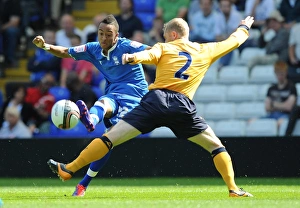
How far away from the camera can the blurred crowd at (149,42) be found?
49.2ft

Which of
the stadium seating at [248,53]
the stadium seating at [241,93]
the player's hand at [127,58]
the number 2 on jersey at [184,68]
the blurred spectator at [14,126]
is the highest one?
the player's hand at [127,58]

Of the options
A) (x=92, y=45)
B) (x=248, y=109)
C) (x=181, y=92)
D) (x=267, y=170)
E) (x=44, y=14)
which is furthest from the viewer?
(x=44, y=14)

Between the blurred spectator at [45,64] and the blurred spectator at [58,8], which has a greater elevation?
the blurred spectator at [58,8]

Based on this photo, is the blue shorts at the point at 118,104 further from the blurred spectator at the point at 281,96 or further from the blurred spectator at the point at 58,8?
the blurred spectator at the point at 58,8

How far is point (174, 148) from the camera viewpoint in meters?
13.2

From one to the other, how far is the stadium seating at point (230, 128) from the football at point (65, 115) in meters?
5.69

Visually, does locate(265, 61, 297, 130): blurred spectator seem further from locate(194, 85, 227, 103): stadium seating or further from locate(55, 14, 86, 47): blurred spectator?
locate(55, 14, 86, 47): blurred spectator

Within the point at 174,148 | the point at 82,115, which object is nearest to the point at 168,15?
the point at 174,148

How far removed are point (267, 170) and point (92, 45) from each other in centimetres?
428

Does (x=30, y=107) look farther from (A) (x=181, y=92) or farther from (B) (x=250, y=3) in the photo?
(A) (x=181, y=92)

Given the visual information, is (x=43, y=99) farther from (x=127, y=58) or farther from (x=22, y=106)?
(x=127, y=58)

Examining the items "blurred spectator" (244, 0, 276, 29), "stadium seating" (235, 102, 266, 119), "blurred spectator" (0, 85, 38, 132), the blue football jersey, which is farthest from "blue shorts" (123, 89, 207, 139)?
"blurred spectator" (244, 0, 276, 29)

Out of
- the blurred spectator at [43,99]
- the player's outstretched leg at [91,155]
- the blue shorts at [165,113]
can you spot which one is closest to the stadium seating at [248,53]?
the blurred spectator at [43,99]

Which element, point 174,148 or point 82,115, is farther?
point 174,148
